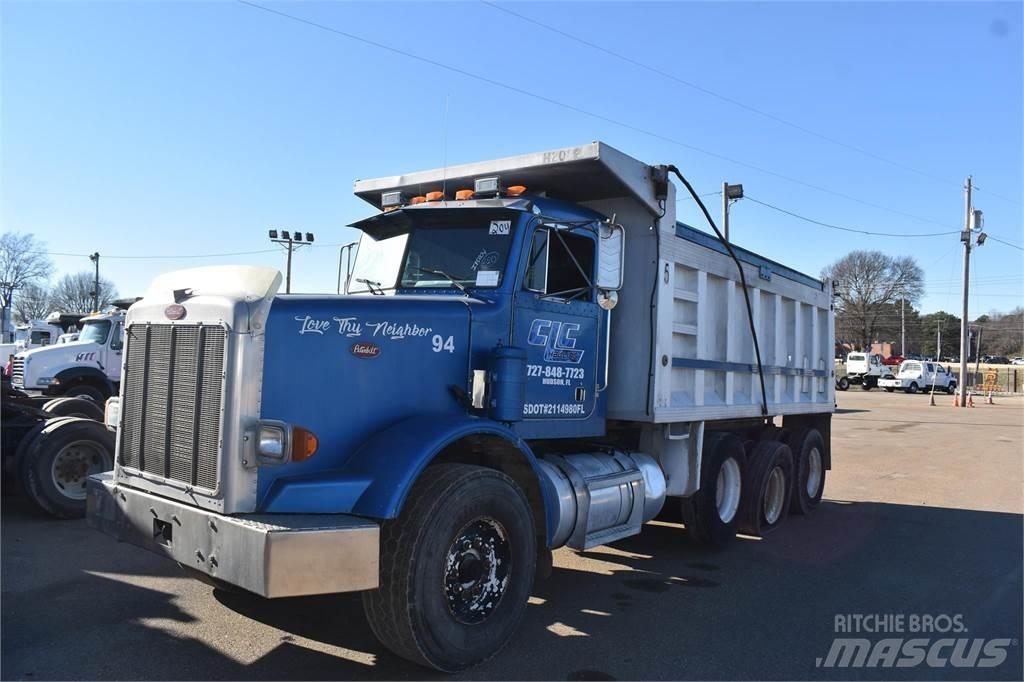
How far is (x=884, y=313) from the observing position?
82.8 metres

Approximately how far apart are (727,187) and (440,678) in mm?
24506

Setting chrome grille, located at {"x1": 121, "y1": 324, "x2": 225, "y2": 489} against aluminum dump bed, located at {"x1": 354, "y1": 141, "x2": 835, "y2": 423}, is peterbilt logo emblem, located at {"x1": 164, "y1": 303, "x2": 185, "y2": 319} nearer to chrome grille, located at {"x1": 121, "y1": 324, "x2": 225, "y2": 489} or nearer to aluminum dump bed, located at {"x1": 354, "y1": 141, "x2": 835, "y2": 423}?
chrome grille, located at {"x1": 121, "y1": 324, "x2": 225, "y2": 489}

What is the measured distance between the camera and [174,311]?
13.5ft

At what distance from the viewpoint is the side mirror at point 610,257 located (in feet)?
18.9

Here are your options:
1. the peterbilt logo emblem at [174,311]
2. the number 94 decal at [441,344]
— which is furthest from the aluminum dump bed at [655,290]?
the peterbilt logo emblem at [174,311]

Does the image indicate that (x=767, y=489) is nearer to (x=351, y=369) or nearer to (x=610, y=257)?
(x=610, y=257)

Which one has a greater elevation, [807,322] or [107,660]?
[807,322]

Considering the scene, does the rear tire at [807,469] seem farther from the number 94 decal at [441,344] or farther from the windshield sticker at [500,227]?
the number 94 decal at [441,344]

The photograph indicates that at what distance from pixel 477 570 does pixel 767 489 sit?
17.1ft

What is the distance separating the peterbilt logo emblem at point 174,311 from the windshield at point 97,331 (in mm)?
11189

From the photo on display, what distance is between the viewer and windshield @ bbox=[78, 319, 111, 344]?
13838 millimetres

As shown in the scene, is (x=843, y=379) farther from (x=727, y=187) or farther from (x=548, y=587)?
(x=548, y=587)

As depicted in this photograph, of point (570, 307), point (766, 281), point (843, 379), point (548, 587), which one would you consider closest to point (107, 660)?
point (548, 587)

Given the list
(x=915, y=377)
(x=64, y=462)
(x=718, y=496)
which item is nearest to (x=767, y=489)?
(x=718, y=496)
